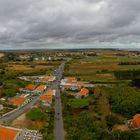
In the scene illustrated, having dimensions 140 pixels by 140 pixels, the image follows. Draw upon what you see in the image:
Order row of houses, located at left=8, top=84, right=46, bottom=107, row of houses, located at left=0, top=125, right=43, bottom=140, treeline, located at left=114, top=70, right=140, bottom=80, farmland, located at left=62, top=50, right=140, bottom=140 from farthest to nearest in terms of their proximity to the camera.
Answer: treeline, located at left=114, top=70, right=140, bottom=80 < row of houses, located at left=8, top=84, right=46, bottom=107 < farmland, located at left=62, top=50, right=140, bottom=140 < row of houses, located at left=0, top=125, right=43, bottom=140

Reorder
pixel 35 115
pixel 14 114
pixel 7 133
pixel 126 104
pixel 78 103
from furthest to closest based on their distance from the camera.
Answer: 1. pixel 78 103
2. pixel 126 104
3. pixel 14 114
4. pixel 35 115
5. pixel 7 133

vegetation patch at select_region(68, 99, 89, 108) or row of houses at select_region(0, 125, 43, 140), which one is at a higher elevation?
row of houses at select_region(0, 125, 43, 140)

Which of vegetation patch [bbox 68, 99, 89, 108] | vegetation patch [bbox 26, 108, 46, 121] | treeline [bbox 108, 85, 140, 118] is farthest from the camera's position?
vegetation patch [bbox 68, 99, 89, 108]

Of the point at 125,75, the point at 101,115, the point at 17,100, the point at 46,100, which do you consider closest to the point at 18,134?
the point at 101,115

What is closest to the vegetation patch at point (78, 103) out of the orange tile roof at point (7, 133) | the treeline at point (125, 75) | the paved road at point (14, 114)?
the paved road at point (14, 114)

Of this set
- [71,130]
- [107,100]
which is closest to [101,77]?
[107,100]

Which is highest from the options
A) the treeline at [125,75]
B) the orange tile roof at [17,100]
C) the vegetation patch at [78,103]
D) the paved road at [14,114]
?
the treeline at [125,75]

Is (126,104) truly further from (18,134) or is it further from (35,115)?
(18,134)

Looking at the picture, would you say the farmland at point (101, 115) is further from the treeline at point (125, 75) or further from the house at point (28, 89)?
the treeline at point (125, 75)

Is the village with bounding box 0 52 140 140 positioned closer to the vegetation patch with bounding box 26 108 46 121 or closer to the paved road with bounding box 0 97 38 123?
the paved road with bounding box 0 97 38 123

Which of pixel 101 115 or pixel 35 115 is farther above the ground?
pixel 35 115

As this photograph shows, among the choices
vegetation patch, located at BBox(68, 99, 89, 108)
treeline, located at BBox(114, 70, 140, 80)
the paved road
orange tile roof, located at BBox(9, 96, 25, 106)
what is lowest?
the paved road

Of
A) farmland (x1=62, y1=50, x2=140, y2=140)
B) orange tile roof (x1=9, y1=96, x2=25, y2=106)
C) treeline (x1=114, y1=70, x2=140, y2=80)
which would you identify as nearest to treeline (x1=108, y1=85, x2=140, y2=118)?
farmland (x1=62, y1=50, x2=140, y2=140)
